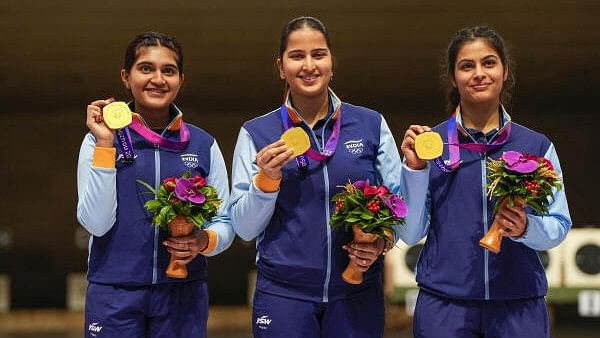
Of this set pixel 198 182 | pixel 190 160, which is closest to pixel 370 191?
pixel 198 182

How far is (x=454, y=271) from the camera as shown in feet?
10.0

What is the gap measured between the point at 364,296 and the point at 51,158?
8888mm

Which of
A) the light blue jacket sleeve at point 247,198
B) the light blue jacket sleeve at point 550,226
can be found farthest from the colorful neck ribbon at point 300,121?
the light blue jacket sleeve at point 550,226

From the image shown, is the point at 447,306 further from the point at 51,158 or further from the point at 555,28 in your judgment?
the point at 51,158

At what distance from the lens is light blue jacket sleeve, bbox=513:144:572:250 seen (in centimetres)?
295

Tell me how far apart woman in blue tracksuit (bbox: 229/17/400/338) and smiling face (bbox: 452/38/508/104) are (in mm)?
374

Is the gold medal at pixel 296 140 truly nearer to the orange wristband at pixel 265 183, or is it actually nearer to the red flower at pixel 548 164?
the orange wristband at pixel 265 183

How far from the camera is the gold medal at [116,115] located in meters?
3.11

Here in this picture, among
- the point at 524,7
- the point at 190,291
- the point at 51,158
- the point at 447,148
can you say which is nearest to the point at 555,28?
the point at 524,7

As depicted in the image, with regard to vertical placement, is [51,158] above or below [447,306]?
above

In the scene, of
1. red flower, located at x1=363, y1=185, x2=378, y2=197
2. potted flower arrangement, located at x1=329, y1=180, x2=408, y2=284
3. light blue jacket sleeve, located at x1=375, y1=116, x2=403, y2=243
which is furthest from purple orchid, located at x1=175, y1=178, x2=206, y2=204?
light blue jacket sleeve, located at x1=375, y1=116, x2=403, y2=243

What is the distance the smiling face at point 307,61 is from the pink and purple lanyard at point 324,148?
4.4 inches

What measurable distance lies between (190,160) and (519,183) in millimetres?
1221

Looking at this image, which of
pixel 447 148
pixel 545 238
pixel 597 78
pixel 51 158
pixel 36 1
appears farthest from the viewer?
pixel 51 158
